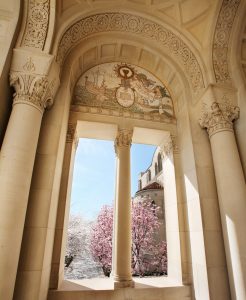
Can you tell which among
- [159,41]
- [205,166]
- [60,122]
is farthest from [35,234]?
[159,41]

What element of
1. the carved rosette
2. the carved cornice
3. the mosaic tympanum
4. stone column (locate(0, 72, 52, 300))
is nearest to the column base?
stone column (locate(0, 72, 52, 300))

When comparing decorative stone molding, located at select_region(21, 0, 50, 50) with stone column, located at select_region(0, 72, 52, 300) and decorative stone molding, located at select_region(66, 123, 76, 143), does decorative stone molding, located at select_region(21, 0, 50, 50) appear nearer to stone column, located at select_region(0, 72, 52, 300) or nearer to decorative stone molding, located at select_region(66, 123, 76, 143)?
stone column, located at select_region(0, 72, 52, 300)

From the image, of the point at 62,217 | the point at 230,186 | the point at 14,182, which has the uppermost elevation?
the point at 230,186

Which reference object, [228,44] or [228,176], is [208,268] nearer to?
[228,176]

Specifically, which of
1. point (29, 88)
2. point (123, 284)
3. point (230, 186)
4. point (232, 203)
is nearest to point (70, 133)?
point (29, 88)

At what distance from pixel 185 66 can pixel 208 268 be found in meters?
4.69

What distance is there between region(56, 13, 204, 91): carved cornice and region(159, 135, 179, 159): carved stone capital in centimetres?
137

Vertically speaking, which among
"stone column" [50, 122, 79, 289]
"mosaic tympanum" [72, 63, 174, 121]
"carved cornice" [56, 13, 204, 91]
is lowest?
"stone column" [50, 122, 79, 289]

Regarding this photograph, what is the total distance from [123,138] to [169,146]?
130cm

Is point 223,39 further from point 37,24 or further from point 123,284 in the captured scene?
point 123,284

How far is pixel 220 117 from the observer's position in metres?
4.14

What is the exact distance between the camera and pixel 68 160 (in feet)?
14.5

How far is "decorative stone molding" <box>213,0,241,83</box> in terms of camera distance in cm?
460

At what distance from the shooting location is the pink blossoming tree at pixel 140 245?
35.4ft
